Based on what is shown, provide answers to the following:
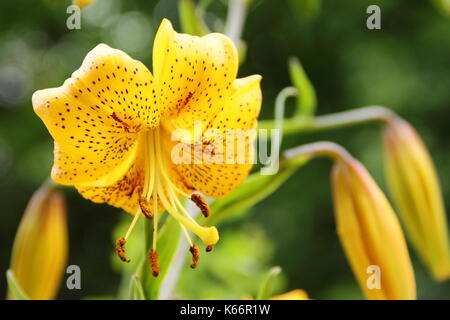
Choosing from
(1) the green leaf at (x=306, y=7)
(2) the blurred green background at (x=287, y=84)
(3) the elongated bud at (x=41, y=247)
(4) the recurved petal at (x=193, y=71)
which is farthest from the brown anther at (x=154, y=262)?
(2) the blurred green background at (x=287, y=84)

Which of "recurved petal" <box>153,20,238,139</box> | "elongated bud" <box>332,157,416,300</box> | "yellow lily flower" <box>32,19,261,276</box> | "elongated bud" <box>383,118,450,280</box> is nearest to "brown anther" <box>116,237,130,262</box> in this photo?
"yellow lily flower" <box>32,19,261,276</box>

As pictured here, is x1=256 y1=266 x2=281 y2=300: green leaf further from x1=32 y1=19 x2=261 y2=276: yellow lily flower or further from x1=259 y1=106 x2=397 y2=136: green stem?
x1=259 y1=106 x2=397 y2=136: green stem

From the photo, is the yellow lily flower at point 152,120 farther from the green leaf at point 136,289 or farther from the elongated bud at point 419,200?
the elongated bud at point 419,200

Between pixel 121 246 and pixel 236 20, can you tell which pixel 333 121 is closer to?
pixel 236 20

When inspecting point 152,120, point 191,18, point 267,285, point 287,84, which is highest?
point 287,84

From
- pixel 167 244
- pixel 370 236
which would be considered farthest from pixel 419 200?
pixel 167 244

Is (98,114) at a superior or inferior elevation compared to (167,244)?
superior
